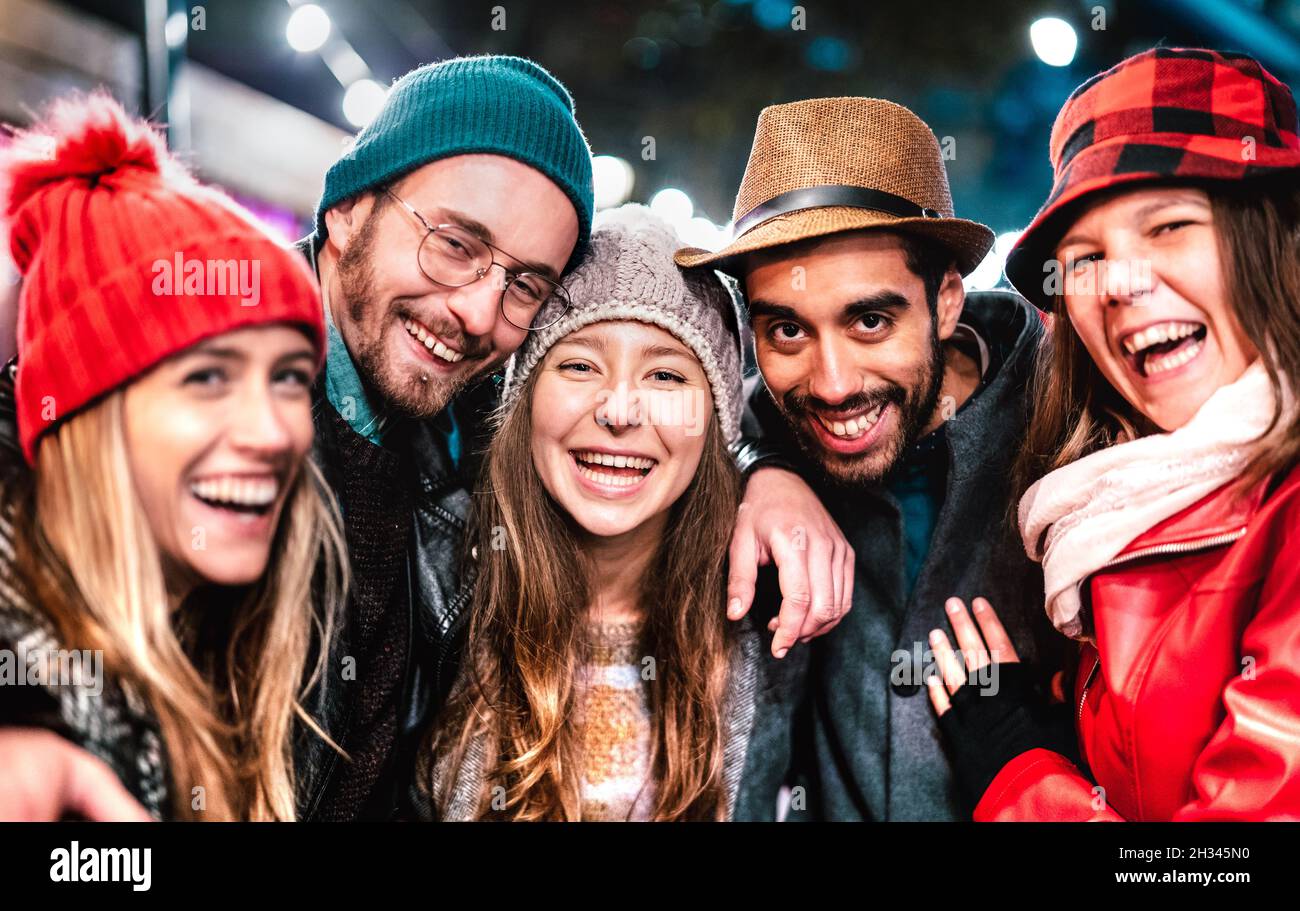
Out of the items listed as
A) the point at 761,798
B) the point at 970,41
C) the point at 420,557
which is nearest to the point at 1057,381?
the point at 970,41

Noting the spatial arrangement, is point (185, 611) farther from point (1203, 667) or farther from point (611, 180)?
point (1203, 667)

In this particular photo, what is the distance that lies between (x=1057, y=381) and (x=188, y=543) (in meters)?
1.94

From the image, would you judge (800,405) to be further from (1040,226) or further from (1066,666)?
(1066,666)

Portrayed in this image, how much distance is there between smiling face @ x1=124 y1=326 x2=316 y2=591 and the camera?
2023 mm

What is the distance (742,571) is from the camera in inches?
91.4

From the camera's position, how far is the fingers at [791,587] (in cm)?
226

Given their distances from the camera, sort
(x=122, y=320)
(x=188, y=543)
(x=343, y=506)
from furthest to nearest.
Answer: (x=343, y=506) → (x=188, y=543) → (x=122, y=320)

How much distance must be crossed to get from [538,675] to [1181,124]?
182 cm

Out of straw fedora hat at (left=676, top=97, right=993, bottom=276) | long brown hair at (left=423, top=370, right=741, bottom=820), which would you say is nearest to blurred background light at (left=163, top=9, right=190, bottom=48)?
long brown hair at (left=423, top=370, right=741, bottom=820)

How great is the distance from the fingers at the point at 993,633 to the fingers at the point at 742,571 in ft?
1.73

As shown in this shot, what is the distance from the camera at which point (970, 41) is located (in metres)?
2.37

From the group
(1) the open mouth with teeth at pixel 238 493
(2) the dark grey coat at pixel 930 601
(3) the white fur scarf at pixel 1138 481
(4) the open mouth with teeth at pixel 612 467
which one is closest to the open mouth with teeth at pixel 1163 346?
(3) the white fur scarf at pixel 1138 481

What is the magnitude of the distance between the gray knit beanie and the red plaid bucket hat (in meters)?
0.77

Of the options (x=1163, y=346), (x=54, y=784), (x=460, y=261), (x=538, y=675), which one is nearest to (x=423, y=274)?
(x=460, y=261)
